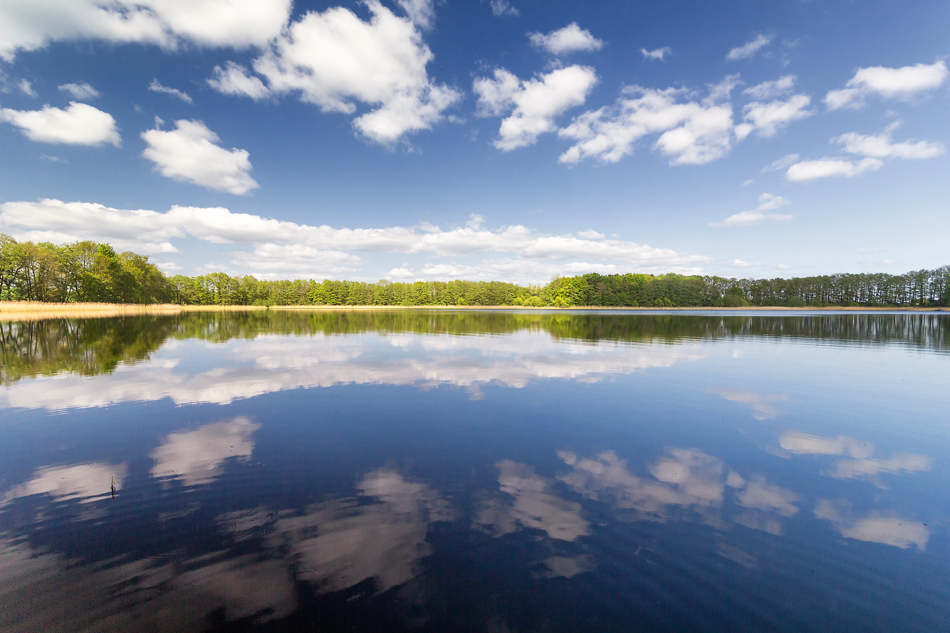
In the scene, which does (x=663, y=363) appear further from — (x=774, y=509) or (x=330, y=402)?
(x=330, y=402)

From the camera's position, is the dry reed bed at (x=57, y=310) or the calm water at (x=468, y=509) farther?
the dry reed bed at (x=57, y=310)

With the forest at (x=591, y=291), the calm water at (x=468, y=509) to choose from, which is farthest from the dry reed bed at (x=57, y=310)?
the calm water at (x=468, y=509)

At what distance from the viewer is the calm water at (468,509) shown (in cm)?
375

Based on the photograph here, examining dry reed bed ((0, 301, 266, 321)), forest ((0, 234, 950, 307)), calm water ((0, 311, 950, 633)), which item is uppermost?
forest ((0, 234, 950, 307))

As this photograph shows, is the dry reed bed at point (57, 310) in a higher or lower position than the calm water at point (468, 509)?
higher

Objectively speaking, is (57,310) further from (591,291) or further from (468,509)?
(591,291)

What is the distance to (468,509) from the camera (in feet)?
18.0

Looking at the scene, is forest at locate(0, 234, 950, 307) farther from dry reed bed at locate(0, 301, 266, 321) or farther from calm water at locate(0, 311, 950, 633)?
calm water at locate(0, 311, 950, 633)

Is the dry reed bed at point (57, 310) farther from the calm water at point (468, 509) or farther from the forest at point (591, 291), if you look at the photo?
the calm water at point (468, 509)

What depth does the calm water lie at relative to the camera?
3750 mm

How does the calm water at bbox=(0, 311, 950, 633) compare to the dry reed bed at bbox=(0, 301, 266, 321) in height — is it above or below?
below

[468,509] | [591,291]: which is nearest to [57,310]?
[468,509]

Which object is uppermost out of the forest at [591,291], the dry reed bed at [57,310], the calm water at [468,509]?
the forest at [591,291]

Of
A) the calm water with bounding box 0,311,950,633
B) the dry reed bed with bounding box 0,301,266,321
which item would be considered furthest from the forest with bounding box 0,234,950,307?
the calm water with bounding box 0,311,950,633
